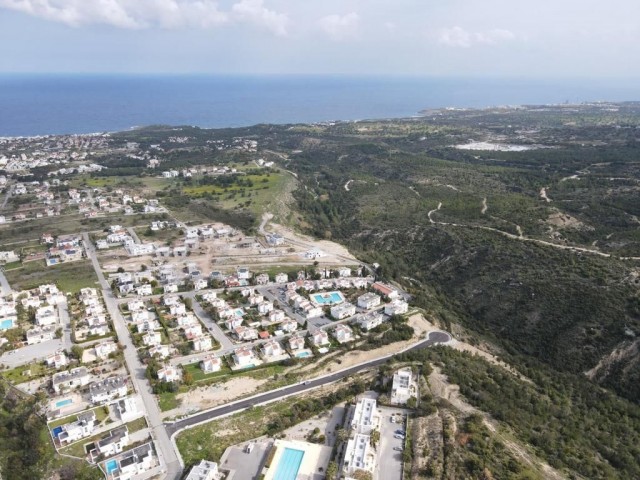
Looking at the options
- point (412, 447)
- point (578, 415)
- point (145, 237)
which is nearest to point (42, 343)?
point (145, 237)

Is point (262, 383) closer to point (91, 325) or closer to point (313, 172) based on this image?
point (91, 325)

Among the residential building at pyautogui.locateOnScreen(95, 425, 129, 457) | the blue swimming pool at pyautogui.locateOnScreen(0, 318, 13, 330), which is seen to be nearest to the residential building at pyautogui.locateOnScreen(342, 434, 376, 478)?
the residential building at pyautogui.locateOnScreen(95, 425, 129, 457)

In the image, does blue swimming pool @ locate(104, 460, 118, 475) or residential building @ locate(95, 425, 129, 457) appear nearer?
blue swimming pool @ locate(104, 460, 118, 475)

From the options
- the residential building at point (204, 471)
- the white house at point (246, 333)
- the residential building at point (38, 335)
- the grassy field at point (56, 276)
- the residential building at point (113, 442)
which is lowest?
the grassy field at point (56, 276)

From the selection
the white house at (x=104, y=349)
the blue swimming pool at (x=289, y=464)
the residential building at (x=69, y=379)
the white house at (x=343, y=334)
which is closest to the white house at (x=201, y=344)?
the white house at (x=104, y=349)

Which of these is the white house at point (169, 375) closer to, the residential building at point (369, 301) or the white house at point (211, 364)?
the white house at point (211, 364)

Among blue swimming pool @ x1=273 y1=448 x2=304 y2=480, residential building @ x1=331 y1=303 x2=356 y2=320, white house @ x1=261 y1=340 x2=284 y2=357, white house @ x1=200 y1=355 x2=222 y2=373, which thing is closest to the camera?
blue swimming pool @ x1=273 y1=448 x2=304 y2=480

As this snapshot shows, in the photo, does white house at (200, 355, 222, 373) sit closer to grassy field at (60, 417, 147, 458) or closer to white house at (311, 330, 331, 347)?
grassy field at (60, 417, 147, 458)
